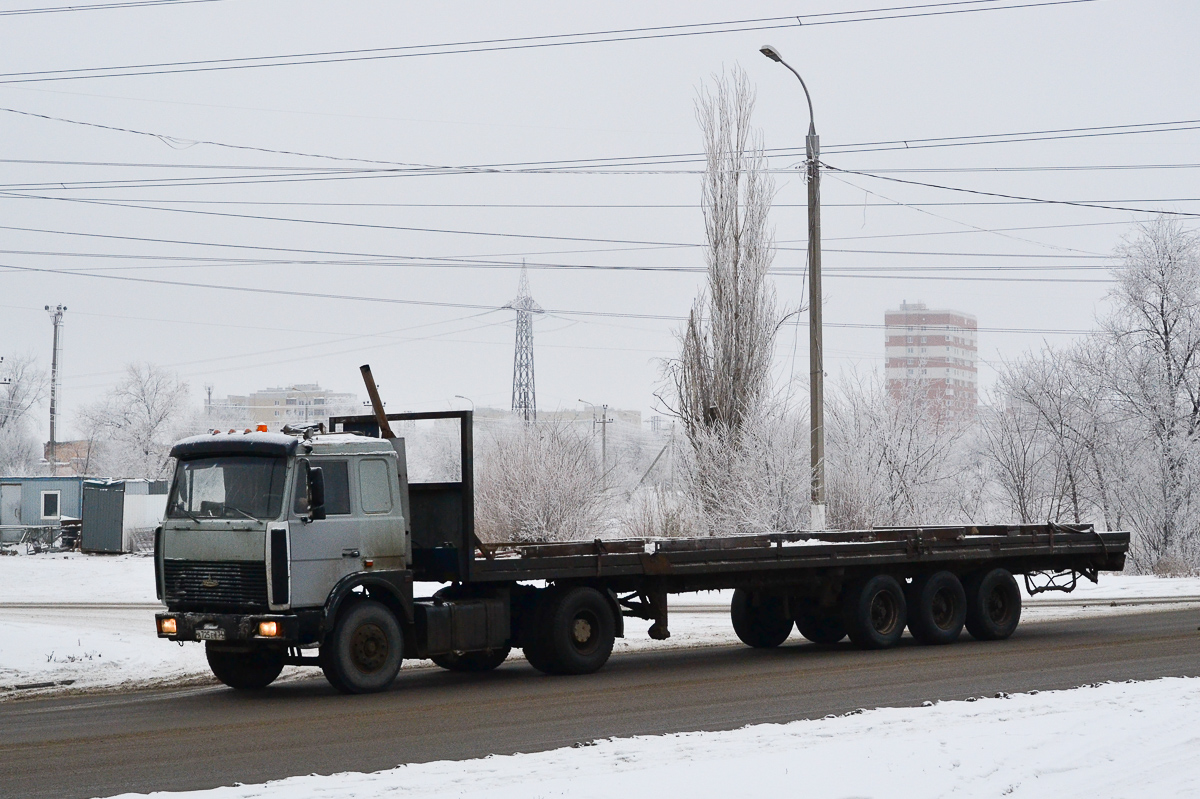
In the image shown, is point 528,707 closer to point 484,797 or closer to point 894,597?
point 484,797

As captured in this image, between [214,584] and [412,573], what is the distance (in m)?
2.07

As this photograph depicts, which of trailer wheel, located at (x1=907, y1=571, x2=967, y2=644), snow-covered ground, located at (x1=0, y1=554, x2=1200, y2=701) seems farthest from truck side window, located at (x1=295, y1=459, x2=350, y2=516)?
trailer wheel, located at (x1=907, y1=571, x2=967, y2=644)

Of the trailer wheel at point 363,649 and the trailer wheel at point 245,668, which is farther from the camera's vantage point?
the trailer wheel at point 245,668

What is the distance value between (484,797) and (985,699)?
5638mm

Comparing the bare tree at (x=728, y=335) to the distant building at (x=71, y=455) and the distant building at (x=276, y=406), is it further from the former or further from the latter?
the distant building at (x=276, y=406)

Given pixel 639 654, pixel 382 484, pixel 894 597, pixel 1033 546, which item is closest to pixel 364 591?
pixel 382 484

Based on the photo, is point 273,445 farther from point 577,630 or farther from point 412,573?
point 577,630

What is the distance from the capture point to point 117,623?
2275cm

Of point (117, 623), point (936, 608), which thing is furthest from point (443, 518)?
point (117, 623)

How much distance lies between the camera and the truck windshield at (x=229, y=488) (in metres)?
12.3

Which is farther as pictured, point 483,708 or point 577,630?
point 577,630

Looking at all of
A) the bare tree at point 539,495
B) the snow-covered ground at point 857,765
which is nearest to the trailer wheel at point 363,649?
the snow-covered ground at point 857,765

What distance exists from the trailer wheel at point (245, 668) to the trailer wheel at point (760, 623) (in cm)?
646

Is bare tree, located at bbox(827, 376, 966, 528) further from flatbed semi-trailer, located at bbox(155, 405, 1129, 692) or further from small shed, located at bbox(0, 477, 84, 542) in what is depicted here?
small shed, located at bbox(0, 477, 84, 542)
